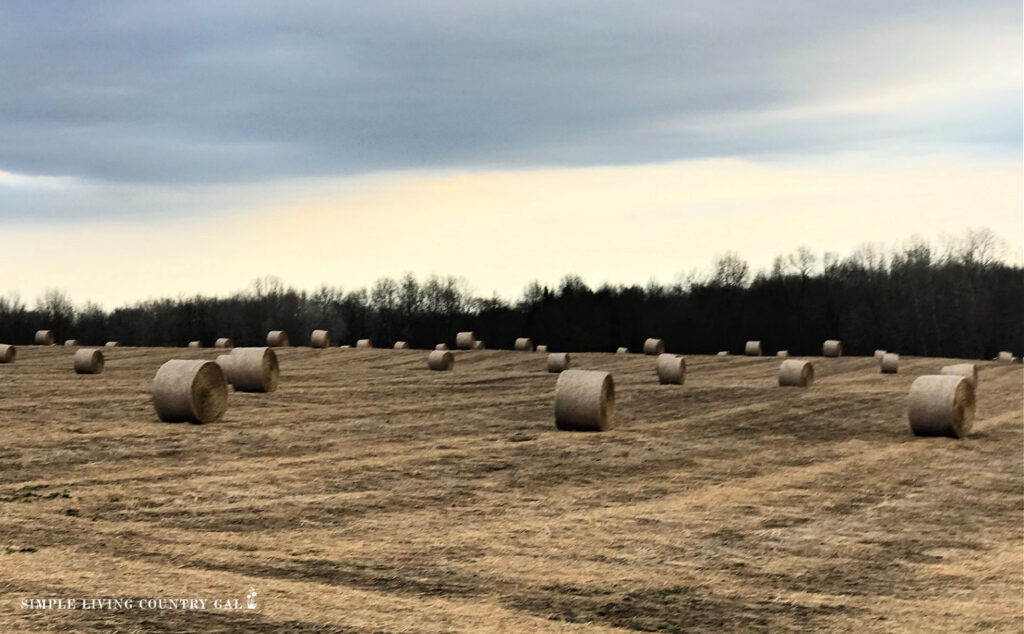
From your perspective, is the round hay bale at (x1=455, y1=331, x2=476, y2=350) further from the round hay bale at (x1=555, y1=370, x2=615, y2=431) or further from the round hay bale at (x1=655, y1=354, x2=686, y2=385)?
the round hay bale at (x1=555, y1=370, x2=615, y2=431)

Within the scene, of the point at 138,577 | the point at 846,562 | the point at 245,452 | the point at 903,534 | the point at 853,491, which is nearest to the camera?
the point at 138,577

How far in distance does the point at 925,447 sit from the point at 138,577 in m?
17.3

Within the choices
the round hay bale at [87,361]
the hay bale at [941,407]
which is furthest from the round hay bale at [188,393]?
the round hay bale at [87,361]

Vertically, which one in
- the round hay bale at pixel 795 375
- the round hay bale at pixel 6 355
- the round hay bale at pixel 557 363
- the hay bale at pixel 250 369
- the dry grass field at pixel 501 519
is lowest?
the dry grass field at pixel 501 519

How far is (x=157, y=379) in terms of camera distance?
2306 centimetres

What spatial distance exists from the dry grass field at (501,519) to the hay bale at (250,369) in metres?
2.06

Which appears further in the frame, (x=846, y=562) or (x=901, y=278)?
(x=901, y=278)

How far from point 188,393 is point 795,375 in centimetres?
2157

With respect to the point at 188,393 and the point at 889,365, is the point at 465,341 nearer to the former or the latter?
the point at 889,365

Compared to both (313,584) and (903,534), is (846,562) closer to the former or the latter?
(903,534)

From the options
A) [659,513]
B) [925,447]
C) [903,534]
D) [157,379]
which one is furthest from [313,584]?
[925,447]

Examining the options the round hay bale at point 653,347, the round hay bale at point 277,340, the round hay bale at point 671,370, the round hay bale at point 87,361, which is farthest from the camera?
the round hay bale at point 277,340

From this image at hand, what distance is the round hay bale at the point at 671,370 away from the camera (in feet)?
127

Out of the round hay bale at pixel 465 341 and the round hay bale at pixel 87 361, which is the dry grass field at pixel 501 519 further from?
the round hay bale at pixel 465 341
